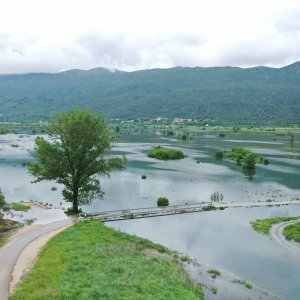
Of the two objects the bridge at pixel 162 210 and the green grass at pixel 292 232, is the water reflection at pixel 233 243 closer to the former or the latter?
the bridge at pixel 162 210

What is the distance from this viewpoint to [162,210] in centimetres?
6131

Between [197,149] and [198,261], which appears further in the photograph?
[197,149]

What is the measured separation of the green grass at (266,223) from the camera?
174 feet

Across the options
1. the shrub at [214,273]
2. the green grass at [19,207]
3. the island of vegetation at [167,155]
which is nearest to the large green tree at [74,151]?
the green grass at [19,207]

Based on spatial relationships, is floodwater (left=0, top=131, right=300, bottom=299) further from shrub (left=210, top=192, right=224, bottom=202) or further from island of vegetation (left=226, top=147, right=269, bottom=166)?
island of vegetation (left=226, top=147, right=269, bottom=166)

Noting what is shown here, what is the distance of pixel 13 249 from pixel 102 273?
426 inches

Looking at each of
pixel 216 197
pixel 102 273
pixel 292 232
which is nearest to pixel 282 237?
pixel 292 232

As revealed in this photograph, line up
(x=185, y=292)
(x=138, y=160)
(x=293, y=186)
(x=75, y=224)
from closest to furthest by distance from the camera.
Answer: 1. (x=185, y=292)
2. (x=75, y=224)
3. (x=293, y=186)
4. (x=138, y=160)

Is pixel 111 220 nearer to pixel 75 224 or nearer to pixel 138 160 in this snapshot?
pixel 75 224

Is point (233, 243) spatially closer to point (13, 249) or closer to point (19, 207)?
point (13, 249)

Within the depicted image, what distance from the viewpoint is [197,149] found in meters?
158

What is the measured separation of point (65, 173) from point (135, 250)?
1873cm

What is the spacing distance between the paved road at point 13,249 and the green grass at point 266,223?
24323mm

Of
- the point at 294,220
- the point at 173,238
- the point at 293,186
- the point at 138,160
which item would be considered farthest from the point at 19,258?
the point at 138,160
